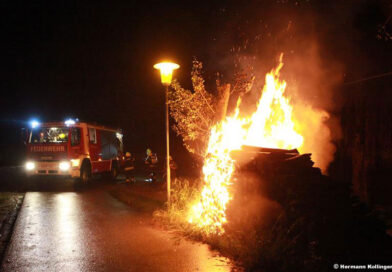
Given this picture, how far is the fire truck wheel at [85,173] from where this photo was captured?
1391 centimetres

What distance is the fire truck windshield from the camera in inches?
535

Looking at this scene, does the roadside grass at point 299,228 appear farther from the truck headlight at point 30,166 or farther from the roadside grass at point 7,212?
the truck headlight at point 30,166

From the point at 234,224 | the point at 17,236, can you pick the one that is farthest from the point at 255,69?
the point at 17,236

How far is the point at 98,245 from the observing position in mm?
6070

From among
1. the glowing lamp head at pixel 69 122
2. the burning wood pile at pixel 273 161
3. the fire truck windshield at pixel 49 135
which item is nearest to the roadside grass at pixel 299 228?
the burning wood pile at pixel 273 161

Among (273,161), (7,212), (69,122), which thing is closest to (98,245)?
(273,161)

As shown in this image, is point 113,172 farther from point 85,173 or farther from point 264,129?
point 264,129

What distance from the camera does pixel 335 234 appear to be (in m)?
4.90

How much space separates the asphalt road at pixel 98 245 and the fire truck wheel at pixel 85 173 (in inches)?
183

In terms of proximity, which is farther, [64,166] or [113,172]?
[113,172]

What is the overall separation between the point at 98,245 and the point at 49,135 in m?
9.08

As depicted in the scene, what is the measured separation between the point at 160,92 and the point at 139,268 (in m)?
17.5

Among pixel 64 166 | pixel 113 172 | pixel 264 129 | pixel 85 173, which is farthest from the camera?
pixel 113 172

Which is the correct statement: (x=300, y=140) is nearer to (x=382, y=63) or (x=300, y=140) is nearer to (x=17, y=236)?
(x=382, y=63)
